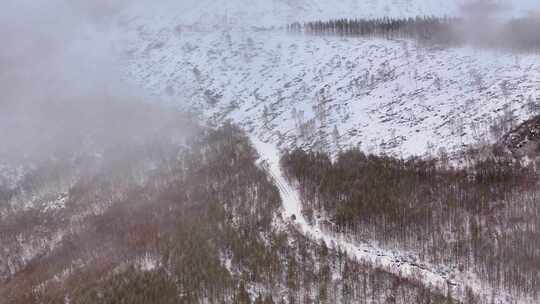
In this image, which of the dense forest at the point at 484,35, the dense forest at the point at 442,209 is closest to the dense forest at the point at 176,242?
the dense forest at the point at 442,209

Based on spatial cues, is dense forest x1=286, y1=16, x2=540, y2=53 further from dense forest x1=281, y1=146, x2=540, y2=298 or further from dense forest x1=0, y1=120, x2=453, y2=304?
dense forest x1=0, y1=120, x2=453, y2=304

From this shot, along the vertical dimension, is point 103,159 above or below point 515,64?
below

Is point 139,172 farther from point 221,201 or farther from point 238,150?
point 221,201

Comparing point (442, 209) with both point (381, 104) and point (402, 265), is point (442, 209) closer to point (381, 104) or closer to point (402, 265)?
point (402, 265)

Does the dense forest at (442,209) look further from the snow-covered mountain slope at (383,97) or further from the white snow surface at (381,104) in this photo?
the snow-covered mountain slope at (383,97)

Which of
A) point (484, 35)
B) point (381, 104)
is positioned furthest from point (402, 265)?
point (484, 35)

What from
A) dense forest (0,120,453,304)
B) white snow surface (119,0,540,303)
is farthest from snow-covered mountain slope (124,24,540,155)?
dense forest (0,120,453,304)

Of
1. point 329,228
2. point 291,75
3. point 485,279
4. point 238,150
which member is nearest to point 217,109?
point 291,75
